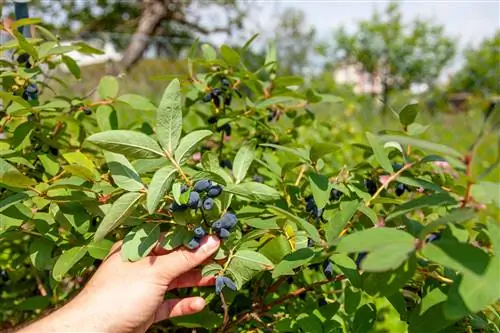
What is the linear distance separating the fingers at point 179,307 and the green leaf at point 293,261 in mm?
237

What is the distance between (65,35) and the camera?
10391 mm

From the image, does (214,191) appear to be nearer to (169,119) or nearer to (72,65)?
(169,119)

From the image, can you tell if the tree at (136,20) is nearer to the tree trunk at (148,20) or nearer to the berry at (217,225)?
the tree trunk at (148,20)

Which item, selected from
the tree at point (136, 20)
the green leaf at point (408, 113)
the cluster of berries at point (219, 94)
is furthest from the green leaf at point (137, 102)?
the tree at point (136, 20)

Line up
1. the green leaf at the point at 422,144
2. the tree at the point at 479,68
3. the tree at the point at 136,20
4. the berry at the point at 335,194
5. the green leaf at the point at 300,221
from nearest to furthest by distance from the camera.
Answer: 1. the green leaf at the point at 422,144
2. the green leaf at the point at 300,221
3. the berry at the point at 335,194
4. the tree at the point at 136,20
5. the tree at the point at 479,68

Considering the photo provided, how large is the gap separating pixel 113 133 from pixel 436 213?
0.66 m

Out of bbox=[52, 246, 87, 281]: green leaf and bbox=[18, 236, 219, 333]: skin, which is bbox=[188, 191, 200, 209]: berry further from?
bbox=[52, 246, 87, 281]: green leaf

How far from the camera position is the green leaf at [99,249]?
1048mm

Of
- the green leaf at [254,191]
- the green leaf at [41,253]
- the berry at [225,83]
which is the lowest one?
the green leaf at [41,253]

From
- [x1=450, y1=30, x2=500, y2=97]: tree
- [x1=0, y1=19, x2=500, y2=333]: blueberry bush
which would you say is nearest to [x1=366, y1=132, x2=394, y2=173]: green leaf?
[x1=0, y1=19, x2=500, y2=333]: blueberry bush

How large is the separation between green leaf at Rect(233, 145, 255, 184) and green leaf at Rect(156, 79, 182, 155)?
0.17 meters

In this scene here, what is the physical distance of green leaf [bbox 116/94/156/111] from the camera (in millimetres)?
1304

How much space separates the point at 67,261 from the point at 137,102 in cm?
45

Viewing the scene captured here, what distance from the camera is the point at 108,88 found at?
4.58 feet
